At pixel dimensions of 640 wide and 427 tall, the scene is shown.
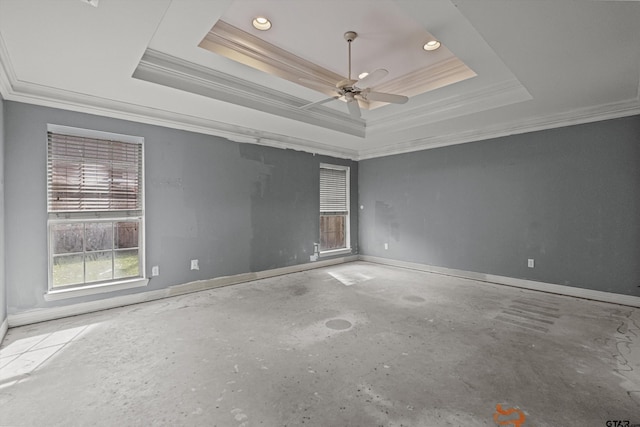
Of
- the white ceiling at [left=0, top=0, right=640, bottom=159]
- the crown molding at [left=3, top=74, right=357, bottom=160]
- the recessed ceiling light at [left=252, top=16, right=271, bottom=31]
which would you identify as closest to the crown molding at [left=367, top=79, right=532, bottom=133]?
the white ceiling at [left=0, top=0, right=640, bottom=159]

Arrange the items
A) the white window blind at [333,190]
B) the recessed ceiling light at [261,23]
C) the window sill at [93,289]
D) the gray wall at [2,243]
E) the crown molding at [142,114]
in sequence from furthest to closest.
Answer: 1. the white window blind at [333,190]
2. the window sill at [93,289]
3. the crown molding at [142,114]
4. the gray wall at [2,243]
5. the recessed ceiling light at [261,23]

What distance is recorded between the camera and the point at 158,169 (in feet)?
12.8

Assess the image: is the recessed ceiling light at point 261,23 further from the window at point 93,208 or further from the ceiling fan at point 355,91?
the window at point 93,208

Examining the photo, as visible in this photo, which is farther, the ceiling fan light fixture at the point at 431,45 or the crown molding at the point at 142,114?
the crown molding at the point at 142,114

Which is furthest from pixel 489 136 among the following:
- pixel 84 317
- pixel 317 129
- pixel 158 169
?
pixel 84 317

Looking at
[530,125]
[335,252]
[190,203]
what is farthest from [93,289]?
[530,125]

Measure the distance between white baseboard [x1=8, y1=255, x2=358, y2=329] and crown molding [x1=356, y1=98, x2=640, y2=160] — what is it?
3.22 m

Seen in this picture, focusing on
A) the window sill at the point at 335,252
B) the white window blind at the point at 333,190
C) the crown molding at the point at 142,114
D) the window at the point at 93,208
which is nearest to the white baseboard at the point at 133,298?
the window at the point at 93,208

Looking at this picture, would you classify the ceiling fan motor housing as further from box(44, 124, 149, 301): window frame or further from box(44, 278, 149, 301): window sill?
box(44, 278, 149, 301): window sill

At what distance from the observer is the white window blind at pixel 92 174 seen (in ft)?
10.7

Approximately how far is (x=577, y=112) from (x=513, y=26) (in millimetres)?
2721

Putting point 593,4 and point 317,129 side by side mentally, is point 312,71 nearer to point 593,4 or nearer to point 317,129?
point 317,129

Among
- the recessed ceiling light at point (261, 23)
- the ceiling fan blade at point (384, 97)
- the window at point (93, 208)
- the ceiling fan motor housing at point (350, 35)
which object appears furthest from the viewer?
the window at point (93, 208)

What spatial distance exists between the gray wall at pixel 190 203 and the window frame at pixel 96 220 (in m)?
0.06
